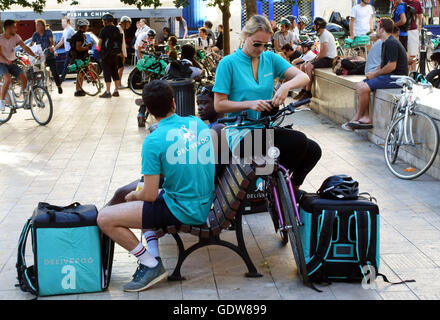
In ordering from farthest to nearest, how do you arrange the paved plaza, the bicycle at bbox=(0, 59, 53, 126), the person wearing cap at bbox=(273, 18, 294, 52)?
the person wearing cap at bbox=(273, 18, 294, 52) → the bicycle at bbox=(0, 59, 53, 126) → the paved plaza

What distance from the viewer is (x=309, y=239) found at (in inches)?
187

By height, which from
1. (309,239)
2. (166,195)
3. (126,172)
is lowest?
(126,172)

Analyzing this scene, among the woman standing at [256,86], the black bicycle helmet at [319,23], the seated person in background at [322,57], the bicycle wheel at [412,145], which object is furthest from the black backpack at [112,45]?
the woman standing at [256,86]

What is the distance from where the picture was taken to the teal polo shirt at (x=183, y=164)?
4508mm

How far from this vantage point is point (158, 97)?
4605mm

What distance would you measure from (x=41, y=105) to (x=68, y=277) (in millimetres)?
8142

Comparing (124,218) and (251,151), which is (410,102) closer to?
(251,151)

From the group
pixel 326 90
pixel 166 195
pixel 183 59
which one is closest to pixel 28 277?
pixel 166 195

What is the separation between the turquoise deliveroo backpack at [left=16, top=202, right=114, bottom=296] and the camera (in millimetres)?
4602

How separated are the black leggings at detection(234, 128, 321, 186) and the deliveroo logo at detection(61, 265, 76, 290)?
147cm

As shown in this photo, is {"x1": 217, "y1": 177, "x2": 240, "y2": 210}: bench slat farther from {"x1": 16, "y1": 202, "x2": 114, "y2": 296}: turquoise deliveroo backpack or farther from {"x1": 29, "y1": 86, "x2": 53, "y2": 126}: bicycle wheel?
{"x1": 29, "y1": 86, "x2": 53, "y2": 126}: bicycle wheel

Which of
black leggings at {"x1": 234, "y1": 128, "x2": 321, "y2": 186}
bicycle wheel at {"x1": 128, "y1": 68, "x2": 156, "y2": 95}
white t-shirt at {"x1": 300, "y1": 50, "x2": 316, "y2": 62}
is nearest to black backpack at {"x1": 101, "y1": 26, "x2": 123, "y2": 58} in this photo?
bicycle wheel at {"x1": 128, "y1": 68, "x2": 156, "y2": 95}

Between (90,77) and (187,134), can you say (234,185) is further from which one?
(90,77)

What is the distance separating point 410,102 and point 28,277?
5065 millimetres
